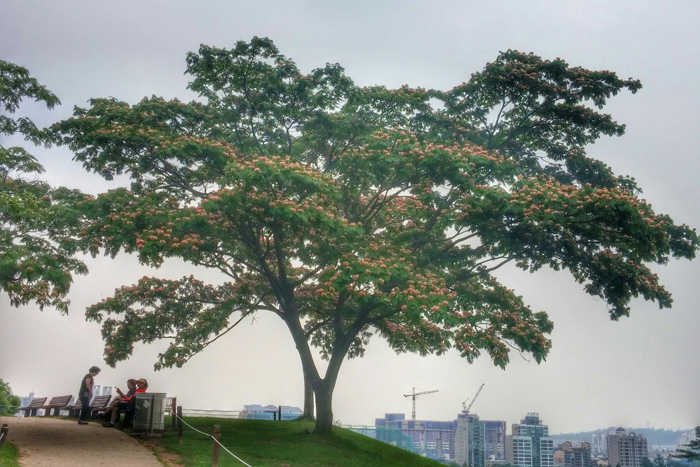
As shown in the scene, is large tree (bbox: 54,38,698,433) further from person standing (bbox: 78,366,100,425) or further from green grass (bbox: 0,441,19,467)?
green grass (bbox: 0,441,19,467)

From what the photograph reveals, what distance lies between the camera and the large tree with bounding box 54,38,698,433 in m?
17.1

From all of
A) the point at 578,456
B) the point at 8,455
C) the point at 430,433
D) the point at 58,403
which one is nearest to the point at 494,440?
the point at 578,456

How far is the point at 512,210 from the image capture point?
17062mm

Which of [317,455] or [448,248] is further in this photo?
[448,248]

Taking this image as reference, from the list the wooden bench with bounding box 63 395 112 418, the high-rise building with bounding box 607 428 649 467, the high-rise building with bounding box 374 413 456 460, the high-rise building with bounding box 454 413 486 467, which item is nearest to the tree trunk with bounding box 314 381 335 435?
the wooden bench with bounding box 63 395 112 418

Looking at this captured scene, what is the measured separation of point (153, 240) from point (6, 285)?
12.4 ft

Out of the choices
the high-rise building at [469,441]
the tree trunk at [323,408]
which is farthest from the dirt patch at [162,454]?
the high-rise building at [469,441]

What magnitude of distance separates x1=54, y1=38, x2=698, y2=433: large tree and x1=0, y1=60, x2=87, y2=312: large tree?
1.22m

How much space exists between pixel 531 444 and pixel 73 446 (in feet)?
128

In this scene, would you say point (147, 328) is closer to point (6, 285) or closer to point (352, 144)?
point (6, 285)

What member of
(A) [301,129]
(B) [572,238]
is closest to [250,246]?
(A) [301,129]

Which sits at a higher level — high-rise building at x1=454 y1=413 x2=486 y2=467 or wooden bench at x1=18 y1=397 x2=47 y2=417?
wooden bench at x1=18 y1=397 x2=47 y2=417

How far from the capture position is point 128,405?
19.0 meters

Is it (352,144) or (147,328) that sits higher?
(352,144)
